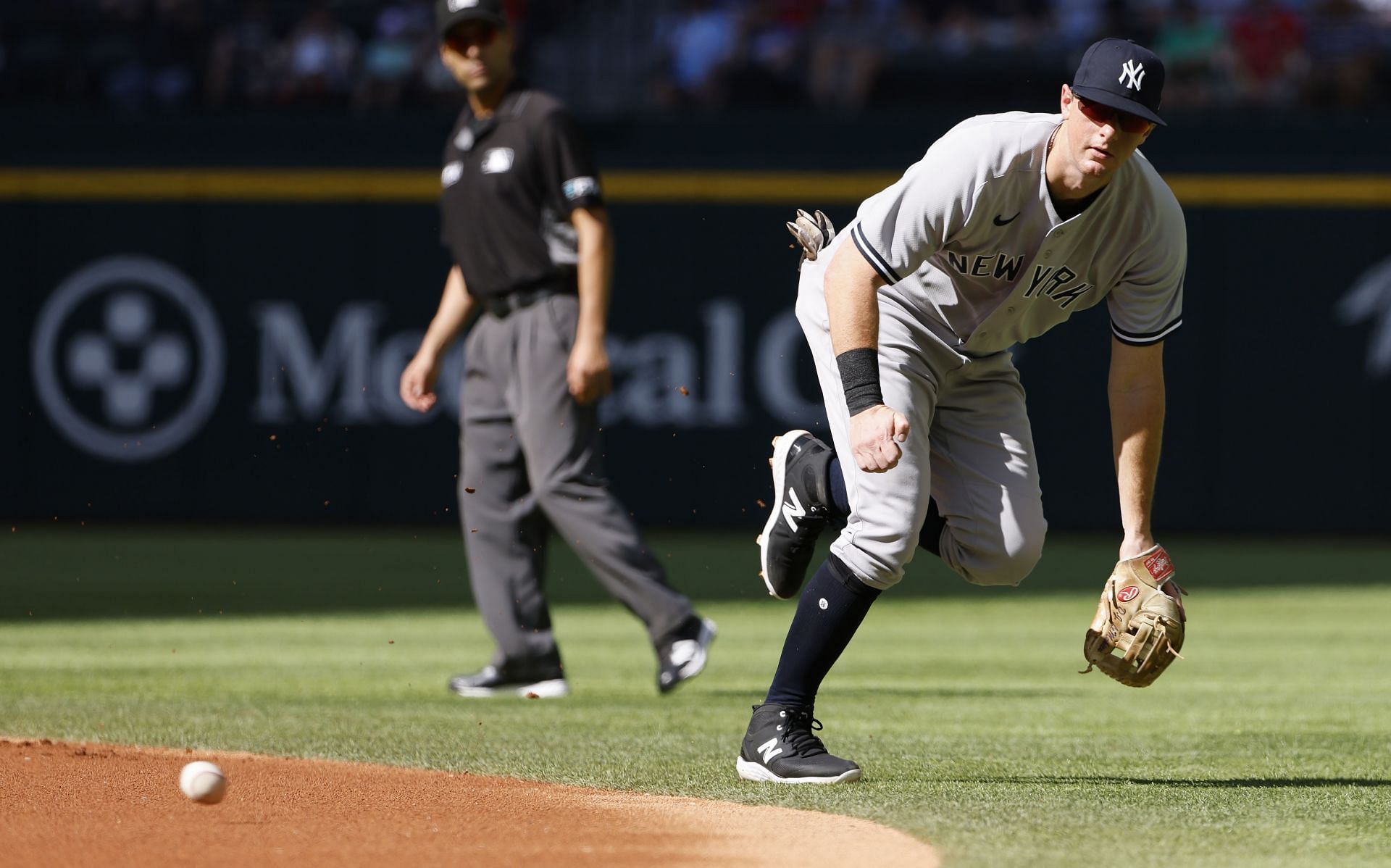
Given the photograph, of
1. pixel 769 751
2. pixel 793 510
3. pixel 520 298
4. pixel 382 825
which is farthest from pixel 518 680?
pixel 382 825

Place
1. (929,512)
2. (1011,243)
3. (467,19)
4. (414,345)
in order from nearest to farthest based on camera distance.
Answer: (1011,243), (929,512), (467,19), (414,345)

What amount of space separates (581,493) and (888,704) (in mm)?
1214

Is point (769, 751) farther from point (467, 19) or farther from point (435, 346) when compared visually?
point (467, 19)

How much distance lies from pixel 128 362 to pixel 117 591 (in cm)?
392

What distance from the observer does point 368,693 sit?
6.61 meters

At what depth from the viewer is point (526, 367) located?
650 cm

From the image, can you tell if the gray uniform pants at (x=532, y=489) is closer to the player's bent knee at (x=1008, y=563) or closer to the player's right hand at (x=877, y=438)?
the player's bent knee at (x=1008, y=563)

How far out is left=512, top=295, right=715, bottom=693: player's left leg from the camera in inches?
249

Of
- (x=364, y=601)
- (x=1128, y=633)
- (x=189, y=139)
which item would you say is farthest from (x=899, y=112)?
(x=1128, y=633)

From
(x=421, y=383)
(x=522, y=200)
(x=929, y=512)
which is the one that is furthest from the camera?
(x=421, y=383)

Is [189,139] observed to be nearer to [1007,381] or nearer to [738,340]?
[738,340]

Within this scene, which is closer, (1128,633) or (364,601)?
(1128,633)

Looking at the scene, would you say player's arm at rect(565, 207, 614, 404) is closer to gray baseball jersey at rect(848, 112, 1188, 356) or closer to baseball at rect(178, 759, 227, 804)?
gray baseball jersey at rect(848, 112, 1188, 356)

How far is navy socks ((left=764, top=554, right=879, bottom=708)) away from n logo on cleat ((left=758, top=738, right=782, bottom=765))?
114mm
